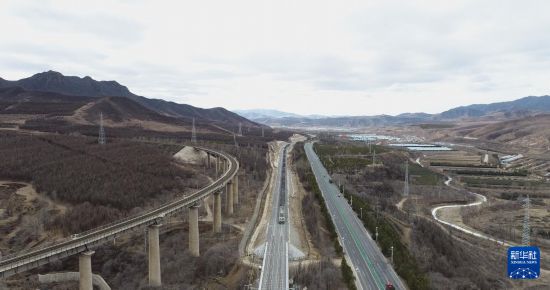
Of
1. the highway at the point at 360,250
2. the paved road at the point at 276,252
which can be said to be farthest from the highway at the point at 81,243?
the highway at the point at 360,250

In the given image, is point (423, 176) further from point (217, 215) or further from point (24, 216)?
point (24, 216)

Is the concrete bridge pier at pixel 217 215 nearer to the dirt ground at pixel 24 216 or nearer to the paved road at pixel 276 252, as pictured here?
the paved road at pixel 276 252

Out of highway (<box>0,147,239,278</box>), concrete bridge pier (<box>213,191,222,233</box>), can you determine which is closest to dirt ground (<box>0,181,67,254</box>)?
highway (<box>0,147,239,278</box>)

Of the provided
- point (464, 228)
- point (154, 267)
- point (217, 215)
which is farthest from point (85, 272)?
point (464, 228)

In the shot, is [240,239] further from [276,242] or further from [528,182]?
[528,182]

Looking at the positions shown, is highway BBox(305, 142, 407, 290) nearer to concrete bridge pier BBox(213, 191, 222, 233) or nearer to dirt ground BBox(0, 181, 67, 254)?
concrete bridge pier BBox(213, 191, 222, 233)

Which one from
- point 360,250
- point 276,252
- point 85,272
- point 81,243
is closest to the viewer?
point 81,243
